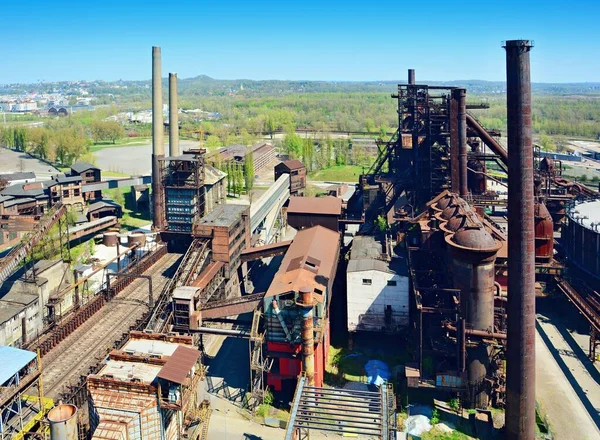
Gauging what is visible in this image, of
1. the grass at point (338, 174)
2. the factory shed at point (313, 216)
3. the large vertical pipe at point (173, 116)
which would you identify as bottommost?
the factory shed at point (313, 216)

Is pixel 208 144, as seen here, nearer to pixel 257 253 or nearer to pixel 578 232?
pixel 257 253

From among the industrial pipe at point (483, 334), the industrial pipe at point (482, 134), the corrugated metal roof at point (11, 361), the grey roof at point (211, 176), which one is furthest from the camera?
the grey roof at point (211, 176)

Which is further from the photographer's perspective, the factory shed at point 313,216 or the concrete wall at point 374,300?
the factory shed at point 313,216

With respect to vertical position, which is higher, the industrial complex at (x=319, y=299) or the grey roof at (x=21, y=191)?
the grey roof at (x=21, y=191)

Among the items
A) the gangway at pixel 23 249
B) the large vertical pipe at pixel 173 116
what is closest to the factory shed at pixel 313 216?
the gangway at pixel 23 249

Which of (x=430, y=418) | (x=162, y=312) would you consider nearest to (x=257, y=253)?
(x=162, y=312)

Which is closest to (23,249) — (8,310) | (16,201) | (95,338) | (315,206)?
(8,310)

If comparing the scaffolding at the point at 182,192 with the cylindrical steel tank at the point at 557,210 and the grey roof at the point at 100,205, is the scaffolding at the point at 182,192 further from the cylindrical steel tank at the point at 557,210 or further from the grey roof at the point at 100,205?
the cylindrical steel tank at the point at 557,210
